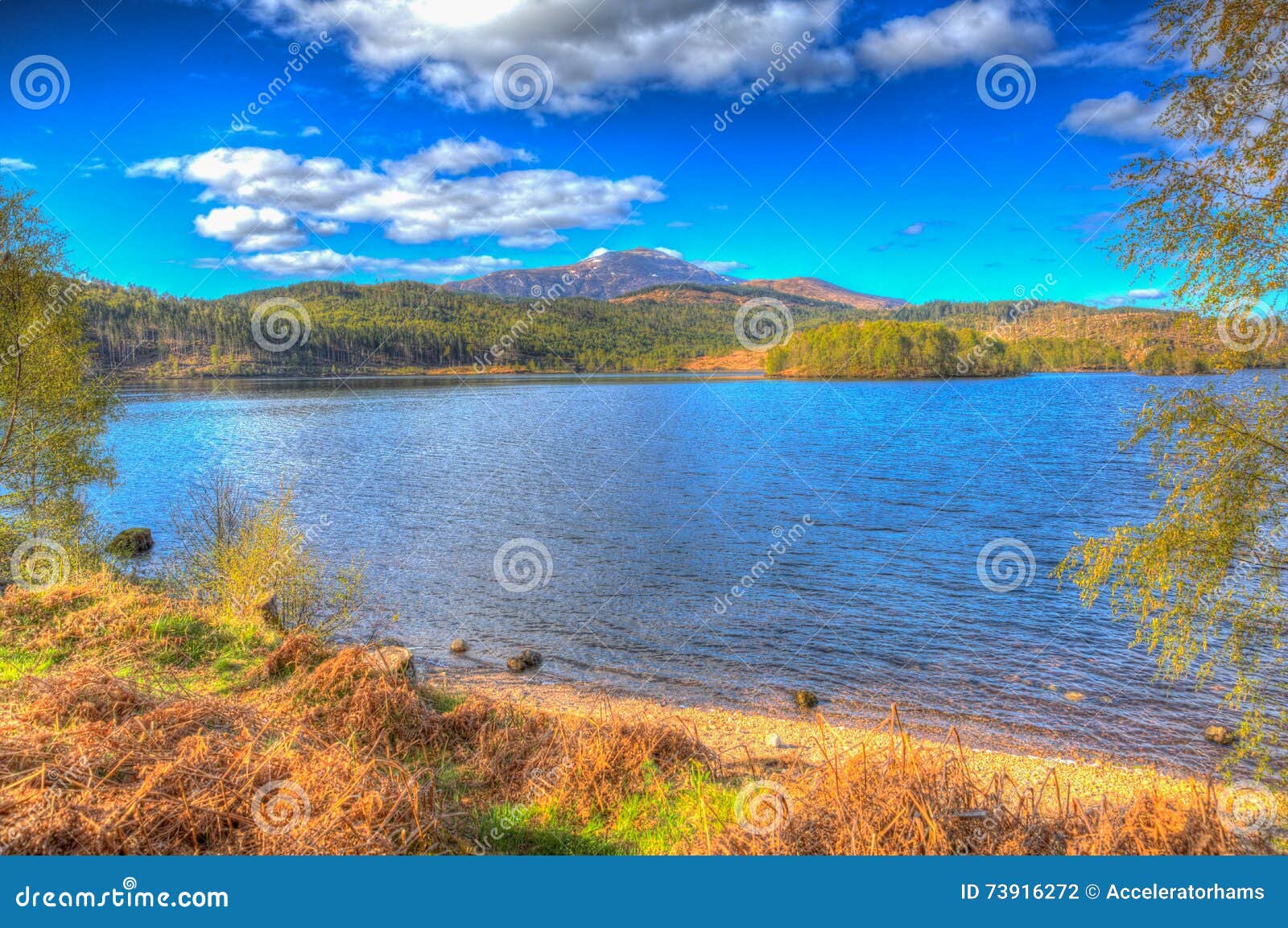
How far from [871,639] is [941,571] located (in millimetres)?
7588

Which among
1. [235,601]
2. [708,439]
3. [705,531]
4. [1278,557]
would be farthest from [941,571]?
[708,439]

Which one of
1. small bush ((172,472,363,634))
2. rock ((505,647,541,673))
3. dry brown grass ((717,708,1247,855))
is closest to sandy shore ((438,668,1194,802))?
rock ((505,647,541,673))

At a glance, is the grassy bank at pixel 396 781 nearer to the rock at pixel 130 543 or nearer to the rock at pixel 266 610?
the rock at pixel 266 610

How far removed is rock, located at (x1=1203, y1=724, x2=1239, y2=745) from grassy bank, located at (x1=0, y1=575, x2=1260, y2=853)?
5.19 meters

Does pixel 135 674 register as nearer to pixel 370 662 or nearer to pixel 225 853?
pixel 370 662

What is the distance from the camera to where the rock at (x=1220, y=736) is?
14.9 meters

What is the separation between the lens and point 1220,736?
Result: 15.0 metres

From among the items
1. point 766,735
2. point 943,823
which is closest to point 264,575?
point 766,735

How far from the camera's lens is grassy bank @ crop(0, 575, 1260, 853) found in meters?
6.43

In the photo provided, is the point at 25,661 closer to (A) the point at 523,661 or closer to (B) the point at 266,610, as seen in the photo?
(B) the point at 266,610

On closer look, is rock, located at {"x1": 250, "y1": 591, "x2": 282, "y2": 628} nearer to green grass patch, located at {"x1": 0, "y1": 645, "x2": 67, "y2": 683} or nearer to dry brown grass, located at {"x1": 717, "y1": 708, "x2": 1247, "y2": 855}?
green grass patch, located at {"x1": 0, "y1": 645, "x2": 67, "y2": 683}

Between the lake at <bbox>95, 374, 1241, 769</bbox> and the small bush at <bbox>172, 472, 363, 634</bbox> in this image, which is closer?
the small bush at <bbox>172, 472, 363, 634</bbox>

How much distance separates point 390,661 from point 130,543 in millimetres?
24489

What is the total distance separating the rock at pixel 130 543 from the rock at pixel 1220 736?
124ft
